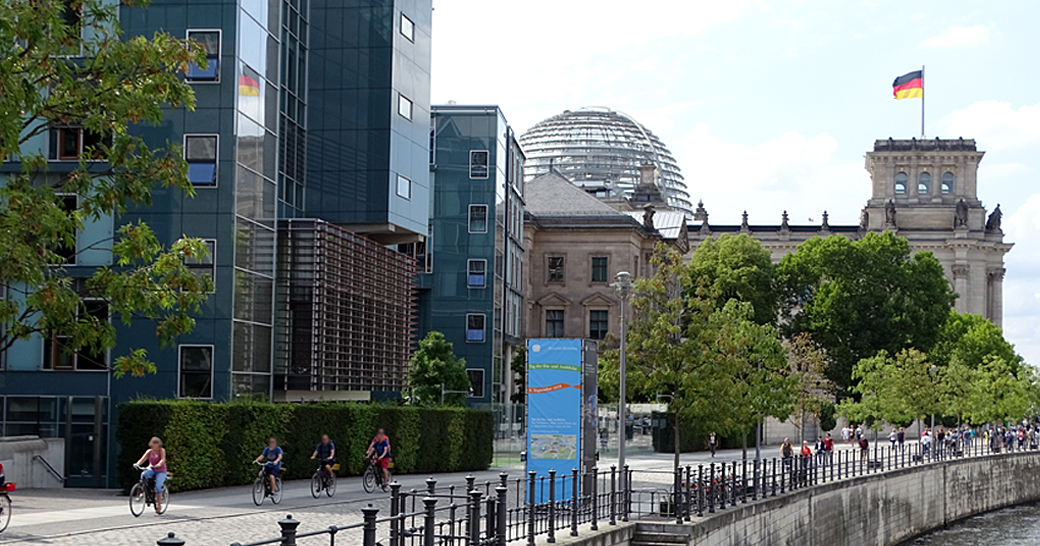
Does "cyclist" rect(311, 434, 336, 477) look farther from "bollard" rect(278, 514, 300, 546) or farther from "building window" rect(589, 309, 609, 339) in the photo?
"building window" rect(589, 309, 609, 339)

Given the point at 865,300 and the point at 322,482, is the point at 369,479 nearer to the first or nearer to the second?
the point at 322,482

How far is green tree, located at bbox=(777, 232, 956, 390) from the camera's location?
311 feet

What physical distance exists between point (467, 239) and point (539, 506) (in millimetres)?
49934

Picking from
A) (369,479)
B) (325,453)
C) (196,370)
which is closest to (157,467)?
(325,453)

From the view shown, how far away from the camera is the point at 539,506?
2308cm

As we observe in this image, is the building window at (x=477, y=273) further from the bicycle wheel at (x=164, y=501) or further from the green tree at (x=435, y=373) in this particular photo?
the bicycle wheel at (x=164, y=501)

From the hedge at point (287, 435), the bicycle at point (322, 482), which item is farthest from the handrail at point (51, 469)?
the bicycle at point (322, 482)

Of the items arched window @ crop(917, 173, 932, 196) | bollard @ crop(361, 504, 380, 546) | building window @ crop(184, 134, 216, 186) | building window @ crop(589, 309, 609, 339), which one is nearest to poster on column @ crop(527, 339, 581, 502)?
bollard @ crop(361, 504, 380, 546)

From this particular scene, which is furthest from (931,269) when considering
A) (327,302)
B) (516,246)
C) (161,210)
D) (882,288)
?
(161,210)

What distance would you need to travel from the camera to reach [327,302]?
45062 mm

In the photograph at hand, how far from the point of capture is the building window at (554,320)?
9869 cm

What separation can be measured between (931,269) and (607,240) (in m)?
22.1

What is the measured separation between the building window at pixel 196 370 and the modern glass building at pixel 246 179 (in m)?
0.04

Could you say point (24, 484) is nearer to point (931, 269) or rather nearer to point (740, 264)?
point (740, 264)
